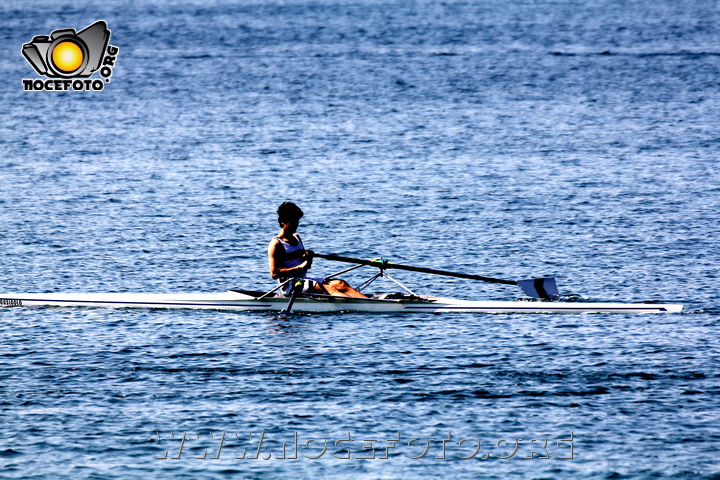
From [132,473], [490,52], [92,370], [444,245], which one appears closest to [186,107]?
[490,52]

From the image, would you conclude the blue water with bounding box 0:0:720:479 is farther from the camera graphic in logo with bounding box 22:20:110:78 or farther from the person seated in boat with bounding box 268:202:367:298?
the camera graphic in logo with bounding box 22:20:110:78

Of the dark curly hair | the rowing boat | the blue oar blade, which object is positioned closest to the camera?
the dark curly hair

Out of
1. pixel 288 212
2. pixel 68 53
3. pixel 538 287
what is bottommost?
pixel 538 287

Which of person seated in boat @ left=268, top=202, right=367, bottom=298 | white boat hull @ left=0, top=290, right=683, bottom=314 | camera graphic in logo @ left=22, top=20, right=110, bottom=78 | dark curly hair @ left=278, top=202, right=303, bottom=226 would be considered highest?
camera graphic in logo @ left=22, top=20, right=110, bottom=78

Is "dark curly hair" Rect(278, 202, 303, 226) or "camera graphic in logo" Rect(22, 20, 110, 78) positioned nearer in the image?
"dark curly hair" Rect(278, 202, 303, 226)

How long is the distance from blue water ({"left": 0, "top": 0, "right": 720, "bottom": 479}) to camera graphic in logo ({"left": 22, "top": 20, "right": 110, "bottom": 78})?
5.90ft

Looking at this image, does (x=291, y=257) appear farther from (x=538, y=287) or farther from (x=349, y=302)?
(x=538, y=287)

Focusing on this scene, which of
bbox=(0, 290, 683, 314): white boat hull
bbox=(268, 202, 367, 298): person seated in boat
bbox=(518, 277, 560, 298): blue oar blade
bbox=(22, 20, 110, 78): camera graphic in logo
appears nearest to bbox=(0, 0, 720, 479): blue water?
bbox=(0, 290, 683, 314): white boat hull

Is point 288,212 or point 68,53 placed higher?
point 68,53

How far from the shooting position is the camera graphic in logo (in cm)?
3875

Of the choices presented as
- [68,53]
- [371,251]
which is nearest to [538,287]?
[371,251]

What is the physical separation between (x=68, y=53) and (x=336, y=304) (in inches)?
1006

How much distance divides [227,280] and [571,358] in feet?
26.3

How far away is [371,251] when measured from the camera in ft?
75.8
